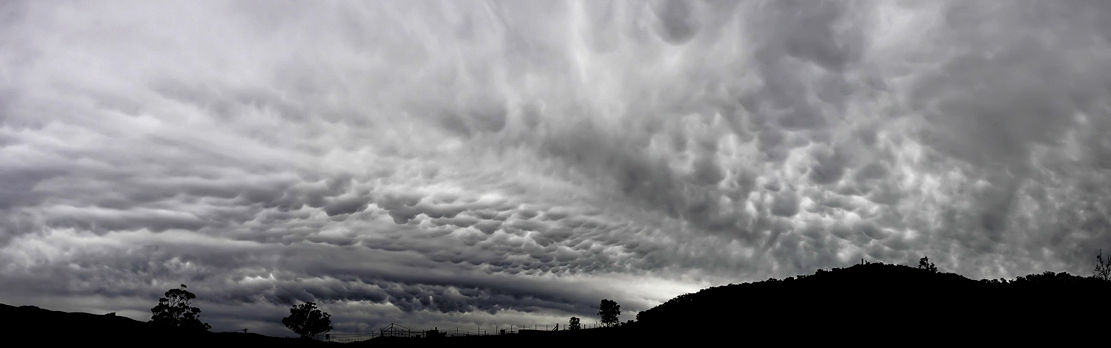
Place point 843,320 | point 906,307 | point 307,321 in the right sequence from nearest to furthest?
point 906,307, point 843,320, point 307,321

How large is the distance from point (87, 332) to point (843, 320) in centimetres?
7509

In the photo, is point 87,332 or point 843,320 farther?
point 843,320

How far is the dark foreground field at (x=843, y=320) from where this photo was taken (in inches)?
2222

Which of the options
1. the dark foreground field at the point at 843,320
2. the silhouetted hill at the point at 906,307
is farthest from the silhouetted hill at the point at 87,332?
the silhouetted hill at the point at 906,307

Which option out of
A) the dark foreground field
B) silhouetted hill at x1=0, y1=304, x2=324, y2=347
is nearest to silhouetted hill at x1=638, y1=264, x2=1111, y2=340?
the dark foreground field

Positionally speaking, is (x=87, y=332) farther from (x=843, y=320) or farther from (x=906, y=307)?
(x=906, y=307)

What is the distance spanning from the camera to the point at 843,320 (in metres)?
64.4

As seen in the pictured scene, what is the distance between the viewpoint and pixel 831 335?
62000mm

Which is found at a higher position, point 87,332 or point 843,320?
point 87,332

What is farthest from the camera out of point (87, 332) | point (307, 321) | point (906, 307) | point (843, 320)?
point (307, 321)

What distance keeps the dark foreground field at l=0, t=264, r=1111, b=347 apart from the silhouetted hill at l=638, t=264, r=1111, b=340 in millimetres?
100

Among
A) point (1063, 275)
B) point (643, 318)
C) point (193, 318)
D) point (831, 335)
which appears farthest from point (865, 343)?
point (193, 318)

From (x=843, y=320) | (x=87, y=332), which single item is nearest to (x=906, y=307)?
(x=843, y=320)

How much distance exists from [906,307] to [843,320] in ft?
20.7
